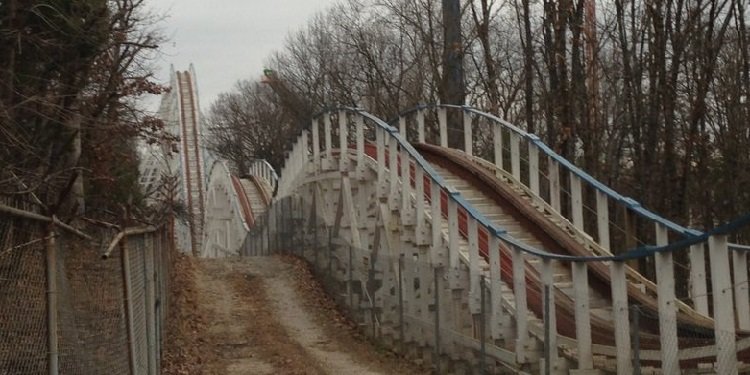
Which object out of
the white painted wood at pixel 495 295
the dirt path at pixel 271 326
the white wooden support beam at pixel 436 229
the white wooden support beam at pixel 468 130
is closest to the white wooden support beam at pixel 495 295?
the white painted wood at pixel 495 295

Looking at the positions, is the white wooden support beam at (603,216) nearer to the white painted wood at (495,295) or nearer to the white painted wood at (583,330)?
the white painted wood at (495,295)

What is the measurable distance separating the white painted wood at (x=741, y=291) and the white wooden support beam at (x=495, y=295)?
2981 millimetres

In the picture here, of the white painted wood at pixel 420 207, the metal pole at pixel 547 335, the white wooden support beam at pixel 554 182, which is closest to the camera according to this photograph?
the metal pole at pixel 547 335

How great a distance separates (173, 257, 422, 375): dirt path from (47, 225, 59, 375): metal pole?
7.80 m

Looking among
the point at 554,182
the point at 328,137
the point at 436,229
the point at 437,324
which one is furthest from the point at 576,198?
the point at 328,137

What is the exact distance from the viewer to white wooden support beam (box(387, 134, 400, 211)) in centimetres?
1648

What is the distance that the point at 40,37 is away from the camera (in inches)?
432

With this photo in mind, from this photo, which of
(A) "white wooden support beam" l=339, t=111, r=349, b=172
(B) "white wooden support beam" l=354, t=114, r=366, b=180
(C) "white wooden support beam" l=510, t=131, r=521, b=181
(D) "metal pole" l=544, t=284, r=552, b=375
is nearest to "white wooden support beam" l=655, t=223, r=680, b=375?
(D) "metal pole" l=544, t=284, r=552, b=375

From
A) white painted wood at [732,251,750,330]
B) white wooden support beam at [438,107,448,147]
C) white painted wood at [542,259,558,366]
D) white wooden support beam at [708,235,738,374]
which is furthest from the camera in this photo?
white wooden support beam at [438,107,448,147]

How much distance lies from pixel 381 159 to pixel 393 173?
0.81m

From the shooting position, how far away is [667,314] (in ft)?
30.4

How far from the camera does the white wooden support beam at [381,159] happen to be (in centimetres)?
1719

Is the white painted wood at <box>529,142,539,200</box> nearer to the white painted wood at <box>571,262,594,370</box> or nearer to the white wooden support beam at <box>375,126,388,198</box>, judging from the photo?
the white wooden support beam at <box>375,126,388,198</box>

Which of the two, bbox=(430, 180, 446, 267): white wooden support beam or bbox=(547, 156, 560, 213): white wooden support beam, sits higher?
bbox=(547, 156, 560, 213): white wooden support beam
